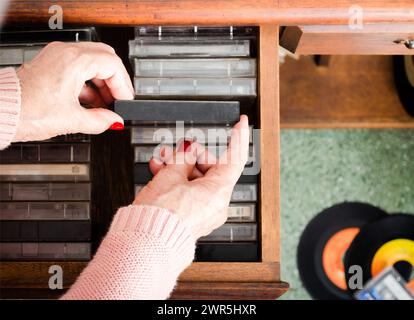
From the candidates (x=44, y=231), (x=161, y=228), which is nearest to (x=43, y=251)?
(x=44, y=231)

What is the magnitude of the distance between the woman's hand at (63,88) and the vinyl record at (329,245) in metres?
1.25

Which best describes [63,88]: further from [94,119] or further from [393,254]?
[393,254]

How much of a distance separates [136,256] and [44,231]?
424 millimetres

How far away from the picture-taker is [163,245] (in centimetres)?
77

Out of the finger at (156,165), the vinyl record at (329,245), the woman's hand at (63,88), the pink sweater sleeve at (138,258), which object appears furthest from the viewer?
the vinyl record at (329,245)

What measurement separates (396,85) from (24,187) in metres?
1.32

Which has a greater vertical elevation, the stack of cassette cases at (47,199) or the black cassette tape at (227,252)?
the stack of cassette cases at (47,199)

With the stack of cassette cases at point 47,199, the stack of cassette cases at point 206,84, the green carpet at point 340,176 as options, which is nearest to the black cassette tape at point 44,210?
the stack of cassette cases at point 47,199

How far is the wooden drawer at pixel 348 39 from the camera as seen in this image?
3.56 feet

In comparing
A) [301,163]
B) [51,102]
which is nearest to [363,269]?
[301,163]

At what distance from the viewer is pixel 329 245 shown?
197 cm

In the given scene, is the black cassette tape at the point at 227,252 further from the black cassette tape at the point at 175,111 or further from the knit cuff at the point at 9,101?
the knit cuff at the point at 9,101

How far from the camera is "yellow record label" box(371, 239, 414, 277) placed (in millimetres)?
1646

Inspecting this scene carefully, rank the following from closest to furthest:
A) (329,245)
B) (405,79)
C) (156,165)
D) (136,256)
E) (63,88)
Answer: (136,256)
(63,88)
(156,165)
(405,79)
(329,245)
